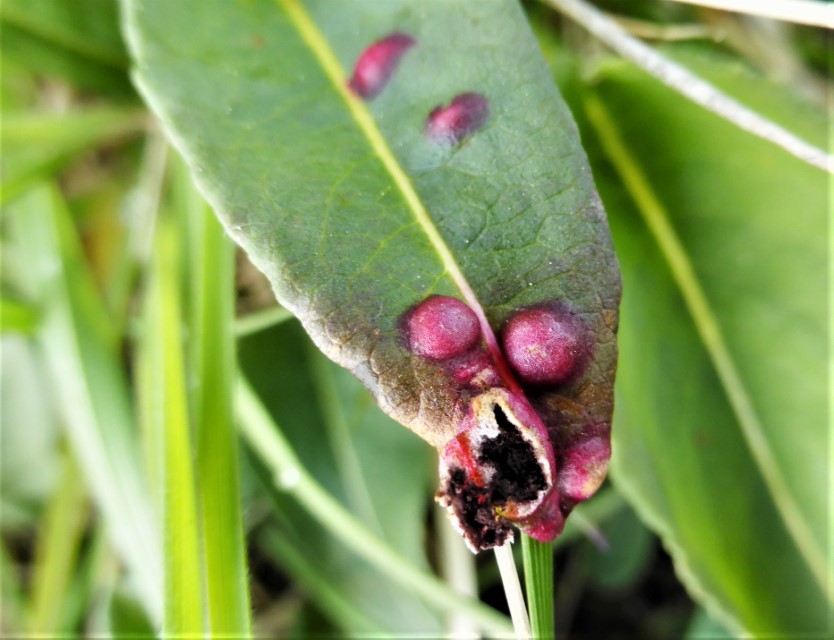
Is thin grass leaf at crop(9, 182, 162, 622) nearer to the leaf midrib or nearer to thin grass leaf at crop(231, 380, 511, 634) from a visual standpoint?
thin grass leaf at crop(231, 380, 511, 634)

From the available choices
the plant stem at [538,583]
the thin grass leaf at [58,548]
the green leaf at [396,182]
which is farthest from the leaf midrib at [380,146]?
the thin grass leaf at [58,548]

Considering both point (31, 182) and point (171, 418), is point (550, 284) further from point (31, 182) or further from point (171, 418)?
point (31, 182)

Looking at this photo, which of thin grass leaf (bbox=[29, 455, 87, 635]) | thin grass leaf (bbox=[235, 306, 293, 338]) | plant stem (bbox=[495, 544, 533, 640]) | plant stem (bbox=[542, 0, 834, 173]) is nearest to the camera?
plant stem (bbox=[495, 544, 533, 640])

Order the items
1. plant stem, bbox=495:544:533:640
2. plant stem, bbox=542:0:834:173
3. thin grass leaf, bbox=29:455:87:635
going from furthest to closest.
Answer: thin grass leaf, bbox=29:455:87:635
plant stem, bbox=542:0:834:173
plant stem, bbox=495:544:533:640

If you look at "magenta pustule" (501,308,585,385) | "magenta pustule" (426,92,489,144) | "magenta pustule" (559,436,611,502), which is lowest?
"magenta pustule" (559,436,611,502)

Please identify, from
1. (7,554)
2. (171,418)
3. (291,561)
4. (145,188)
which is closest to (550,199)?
(171,418)

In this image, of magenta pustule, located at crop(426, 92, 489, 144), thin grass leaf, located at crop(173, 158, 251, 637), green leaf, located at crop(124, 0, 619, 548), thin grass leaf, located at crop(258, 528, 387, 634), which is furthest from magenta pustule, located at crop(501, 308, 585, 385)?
thin grass leaf, located at crop(258, 528, 387, 634)

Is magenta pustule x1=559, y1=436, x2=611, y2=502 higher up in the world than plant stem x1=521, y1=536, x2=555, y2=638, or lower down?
higher up

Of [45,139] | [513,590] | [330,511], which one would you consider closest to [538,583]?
[513,590]

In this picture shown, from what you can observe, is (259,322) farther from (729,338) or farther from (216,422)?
(729,338)
